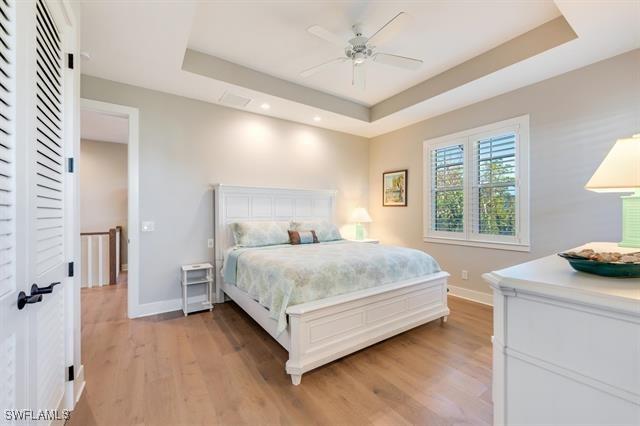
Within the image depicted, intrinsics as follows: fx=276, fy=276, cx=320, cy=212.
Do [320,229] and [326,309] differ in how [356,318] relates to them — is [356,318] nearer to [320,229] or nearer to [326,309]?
[326,309]

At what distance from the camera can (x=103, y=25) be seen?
222cm

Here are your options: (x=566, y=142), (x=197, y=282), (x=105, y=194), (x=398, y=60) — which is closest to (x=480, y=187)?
(x=566, y=142)

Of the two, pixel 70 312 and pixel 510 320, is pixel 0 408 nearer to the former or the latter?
pixel 70 312

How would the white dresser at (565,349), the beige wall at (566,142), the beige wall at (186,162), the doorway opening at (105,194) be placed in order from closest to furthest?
the white dresser at (565,349) → the beige wall at (566,142) → the beige wall at (186,162) → the doorway opening at (105,194)

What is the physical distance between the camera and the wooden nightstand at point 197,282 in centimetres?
331

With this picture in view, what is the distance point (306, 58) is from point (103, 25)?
1.88 metres

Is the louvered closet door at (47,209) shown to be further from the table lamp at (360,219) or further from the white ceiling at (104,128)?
the table lamp at (360,219)

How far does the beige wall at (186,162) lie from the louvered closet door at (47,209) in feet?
5.92

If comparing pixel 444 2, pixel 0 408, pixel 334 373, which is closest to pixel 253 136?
pixel 444 2

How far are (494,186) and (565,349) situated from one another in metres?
3.22

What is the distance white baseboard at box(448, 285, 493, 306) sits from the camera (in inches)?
143

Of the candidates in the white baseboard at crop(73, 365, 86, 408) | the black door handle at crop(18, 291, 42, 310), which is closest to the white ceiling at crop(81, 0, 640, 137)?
the black door handle at crop(18, 291, 42, 310)

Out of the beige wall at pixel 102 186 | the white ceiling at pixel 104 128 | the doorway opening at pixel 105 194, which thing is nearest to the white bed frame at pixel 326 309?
the white ceiling at pixel 104 128

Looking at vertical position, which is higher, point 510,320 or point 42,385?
point 510,320
